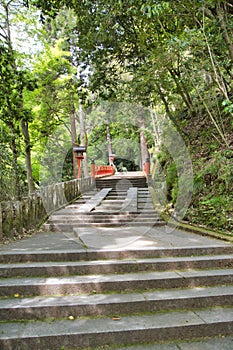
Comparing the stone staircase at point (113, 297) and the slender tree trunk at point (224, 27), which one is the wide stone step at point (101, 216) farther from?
the slender tree trunk at point (224, 27)

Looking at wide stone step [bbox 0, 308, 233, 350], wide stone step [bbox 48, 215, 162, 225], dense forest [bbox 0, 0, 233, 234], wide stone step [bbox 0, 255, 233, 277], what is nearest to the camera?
wide stone step [bbox 0, 308, 233, 350]

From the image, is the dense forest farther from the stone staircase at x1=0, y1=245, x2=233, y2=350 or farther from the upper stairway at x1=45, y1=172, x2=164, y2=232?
the stone staircase at x1=0, y1=245, x2=233, y2=350

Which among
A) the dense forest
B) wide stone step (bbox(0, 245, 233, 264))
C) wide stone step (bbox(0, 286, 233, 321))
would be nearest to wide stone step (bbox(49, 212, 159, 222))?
the dense forest

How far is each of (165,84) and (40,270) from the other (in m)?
6.20

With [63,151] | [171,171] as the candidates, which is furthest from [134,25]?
[63,151]

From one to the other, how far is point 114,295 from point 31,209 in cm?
370

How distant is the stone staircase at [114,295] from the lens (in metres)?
2.95

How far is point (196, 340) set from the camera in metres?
3.01

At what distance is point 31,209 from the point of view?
6.68 m

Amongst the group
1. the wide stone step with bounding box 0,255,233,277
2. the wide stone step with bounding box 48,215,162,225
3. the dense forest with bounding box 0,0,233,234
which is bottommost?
the wide stone step with bounding box 0,255,233,277

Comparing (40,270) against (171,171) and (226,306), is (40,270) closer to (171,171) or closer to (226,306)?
(226,306)

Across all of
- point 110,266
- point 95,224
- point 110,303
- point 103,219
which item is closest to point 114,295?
point 110,303

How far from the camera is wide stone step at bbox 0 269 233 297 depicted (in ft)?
11.8

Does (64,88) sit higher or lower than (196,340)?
higher
